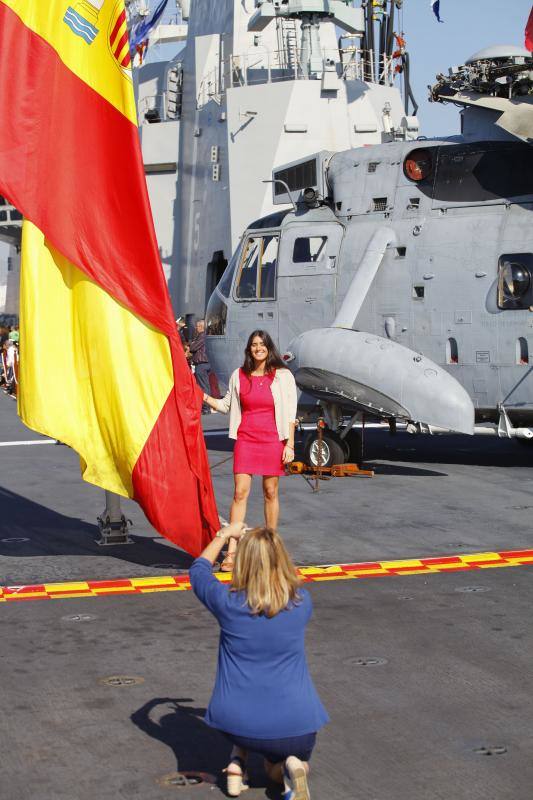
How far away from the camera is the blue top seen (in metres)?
4.58

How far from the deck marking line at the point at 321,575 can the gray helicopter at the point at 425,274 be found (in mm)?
3838

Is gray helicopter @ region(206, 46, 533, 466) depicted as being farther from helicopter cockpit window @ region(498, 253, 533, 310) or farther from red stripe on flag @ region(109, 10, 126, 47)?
red stripe on flag @ region(109, 10, 126, 47)

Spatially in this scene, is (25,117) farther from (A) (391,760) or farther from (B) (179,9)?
(B) (179,9)

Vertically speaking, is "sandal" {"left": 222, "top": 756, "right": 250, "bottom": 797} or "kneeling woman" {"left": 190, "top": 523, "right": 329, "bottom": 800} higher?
"kneeling woman" {"left": 190, "top": 523, "right": 329, "bottom": 800}

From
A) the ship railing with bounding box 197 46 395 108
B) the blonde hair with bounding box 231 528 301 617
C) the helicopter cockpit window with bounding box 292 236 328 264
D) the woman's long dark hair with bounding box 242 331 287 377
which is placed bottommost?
the blonde hair with bounding box 231 528 301 617

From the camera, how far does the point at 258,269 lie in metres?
15.8

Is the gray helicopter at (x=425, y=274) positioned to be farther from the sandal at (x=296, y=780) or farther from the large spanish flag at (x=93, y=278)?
the sandal at (x=296, y=780)

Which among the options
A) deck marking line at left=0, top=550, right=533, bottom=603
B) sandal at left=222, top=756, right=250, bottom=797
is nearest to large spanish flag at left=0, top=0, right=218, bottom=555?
deck marking line at left=0, top=550, right=533, bottom=603

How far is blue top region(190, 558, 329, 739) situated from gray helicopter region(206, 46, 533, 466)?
29.3ft

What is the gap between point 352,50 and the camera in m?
34.5

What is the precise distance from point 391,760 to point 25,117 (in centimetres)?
588

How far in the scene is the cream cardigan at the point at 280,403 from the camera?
31.1ft

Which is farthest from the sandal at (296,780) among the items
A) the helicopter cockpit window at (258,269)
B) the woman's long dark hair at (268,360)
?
the helicopter cockpit window at (258,269)

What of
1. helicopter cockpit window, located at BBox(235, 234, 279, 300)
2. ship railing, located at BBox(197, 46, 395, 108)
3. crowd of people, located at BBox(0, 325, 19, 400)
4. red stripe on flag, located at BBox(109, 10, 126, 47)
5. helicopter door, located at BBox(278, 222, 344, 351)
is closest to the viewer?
red stripe on flag, located at BBox(109, 10, 126, 47)
